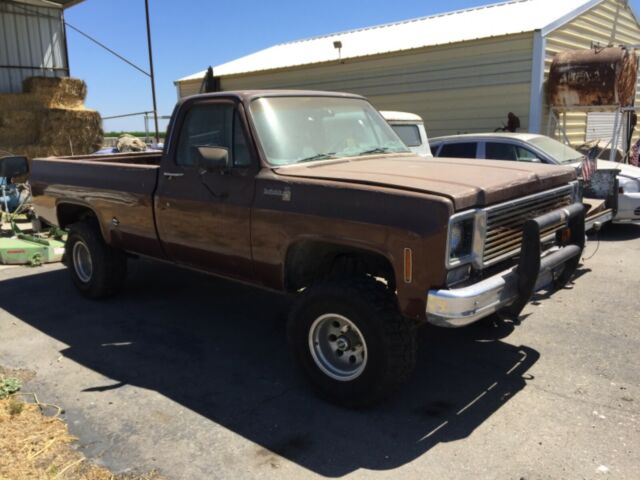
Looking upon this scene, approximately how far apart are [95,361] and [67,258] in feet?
6.90

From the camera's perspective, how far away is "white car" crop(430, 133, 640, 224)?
332 inches

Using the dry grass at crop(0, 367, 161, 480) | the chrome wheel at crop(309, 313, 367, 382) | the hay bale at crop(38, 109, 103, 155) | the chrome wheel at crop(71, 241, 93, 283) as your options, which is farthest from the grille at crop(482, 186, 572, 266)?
the hay bale at crop(38, 109, 103, 155)

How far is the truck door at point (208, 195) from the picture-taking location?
13.7 feet

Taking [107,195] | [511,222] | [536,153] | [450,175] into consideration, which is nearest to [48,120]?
[107,195]

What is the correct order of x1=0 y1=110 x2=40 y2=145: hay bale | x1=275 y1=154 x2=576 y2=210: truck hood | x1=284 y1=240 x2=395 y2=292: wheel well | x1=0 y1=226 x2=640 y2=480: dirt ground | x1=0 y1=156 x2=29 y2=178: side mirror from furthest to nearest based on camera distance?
x1=0 y1=110 x2=40 y2=145: hay bale → x1=0 y1=156 x2=29 y2=178: side mirror → x1=284 y1=240 x2=395 y2=292: wheel well → x1=275 y1=154 x2=576 y2=210: truck hood → x1=0 y1=226 x2=640 y2=480: dirt ground

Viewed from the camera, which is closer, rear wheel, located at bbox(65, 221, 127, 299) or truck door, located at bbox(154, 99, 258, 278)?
truck door, located at bbox(154, 99, 258, 278)

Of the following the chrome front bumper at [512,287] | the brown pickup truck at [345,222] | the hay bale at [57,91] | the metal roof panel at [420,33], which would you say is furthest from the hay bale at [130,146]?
the chrome front bumper at [512,287]

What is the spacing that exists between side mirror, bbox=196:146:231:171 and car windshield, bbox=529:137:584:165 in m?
5.92

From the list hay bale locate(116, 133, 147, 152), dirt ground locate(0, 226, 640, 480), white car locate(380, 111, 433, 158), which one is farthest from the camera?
hay bale locate(116, 133, 147, 152)

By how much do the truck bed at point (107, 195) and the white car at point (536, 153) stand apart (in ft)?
17.1

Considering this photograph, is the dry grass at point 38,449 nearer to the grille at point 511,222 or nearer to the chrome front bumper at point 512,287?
the chrome front bumper at point 512,287

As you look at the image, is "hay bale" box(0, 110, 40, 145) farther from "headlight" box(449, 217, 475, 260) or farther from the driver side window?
"headlight" box(449, 217, 475, 260)

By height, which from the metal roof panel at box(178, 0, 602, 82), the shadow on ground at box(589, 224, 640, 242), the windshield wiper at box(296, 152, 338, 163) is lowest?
the shadow on ground at box(589, 224, 640, 242)

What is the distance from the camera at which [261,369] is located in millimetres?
4340
